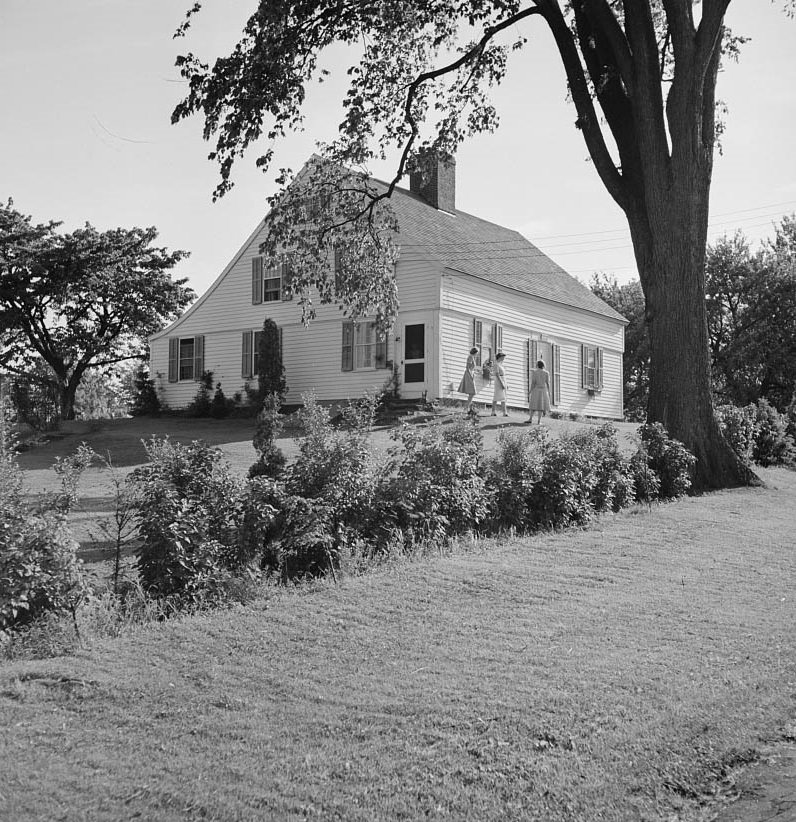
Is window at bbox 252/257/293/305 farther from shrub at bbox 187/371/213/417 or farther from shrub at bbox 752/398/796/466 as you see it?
shrub at bbox 752/398/796/466

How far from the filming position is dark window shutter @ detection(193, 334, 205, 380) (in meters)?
32.6

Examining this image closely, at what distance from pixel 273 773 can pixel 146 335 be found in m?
39.9

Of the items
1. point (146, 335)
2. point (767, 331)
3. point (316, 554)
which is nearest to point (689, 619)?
point (316, 554)

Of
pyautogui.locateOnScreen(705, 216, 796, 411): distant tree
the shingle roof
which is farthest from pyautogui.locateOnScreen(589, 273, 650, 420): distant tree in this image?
the shingle roof

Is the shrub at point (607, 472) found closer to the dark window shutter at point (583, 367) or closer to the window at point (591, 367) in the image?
the dark window shutter at point (583, 367)

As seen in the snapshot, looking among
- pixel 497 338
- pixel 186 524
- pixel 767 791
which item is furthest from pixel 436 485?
pixel 497 338

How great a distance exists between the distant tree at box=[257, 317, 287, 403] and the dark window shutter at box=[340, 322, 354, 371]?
7.15 ft

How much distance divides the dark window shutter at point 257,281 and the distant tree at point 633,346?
91.8 ft

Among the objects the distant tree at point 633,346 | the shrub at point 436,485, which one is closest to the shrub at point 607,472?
the shrub at point 436,485

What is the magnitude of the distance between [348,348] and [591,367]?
33.0ft

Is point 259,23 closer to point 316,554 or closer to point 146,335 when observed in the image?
point 316,554

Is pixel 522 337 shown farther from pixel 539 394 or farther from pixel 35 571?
pixel 35 571

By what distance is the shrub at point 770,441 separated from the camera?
70.0 ft

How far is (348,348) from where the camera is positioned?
95.3ft
